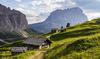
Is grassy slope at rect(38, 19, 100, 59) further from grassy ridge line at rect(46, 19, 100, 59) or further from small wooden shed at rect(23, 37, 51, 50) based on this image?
small wooden shed at rect(23, 37, 51, 50)

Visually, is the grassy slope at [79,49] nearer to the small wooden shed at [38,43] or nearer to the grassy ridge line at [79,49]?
the grassy ridge line at [79,49]

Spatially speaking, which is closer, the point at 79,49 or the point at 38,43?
the point at 79,49

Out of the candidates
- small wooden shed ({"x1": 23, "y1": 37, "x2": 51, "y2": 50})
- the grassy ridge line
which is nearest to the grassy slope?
the grassy ridge line

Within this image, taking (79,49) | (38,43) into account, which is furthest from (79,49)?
(38,43)

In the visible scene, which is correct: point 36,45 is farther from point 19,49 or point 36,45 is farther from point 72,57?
point 72,57

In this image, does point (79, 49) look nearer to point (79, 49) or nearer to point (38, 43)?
point (79, 49)

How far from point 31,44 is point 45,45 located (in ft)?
27.1

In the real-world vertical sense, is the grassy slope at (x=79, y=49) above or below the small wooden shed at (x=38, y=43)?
above

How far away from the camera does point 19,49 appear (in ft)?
125

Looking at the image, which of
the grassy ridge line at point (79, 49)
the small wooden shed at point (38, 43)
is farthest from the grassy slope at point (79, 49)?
the small wooden shed at point (38, 43)

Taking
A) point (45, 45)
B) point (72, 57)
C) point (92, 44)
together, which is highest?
point (92, 44)

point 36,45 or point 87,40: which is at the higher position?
point 87,40

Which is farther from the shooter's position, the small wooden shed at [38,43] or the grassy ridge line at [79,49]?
the small wooden shed at [38,43]

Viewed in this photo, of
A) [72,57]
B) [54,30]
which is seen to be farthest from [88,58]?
[54,30]
